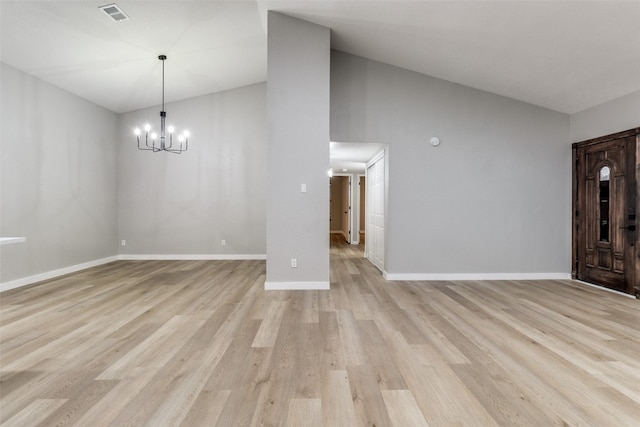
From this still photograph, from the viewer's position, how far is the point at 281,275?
4.23 m

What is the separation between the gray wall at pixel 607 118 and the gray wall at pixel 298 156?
380 cm

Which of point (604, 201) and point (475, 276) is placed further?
point (475, 276)

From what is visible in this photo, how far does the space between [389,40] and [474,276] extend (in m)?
3.60

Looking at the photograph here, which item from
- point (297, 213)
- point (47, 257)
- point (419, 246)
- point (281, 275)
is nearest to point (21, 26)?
point (47, 257)

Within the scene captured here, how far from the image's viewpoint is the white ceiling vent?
11.7 ft

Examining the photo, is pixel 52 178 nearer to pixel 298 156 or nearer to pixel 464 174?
pixel 298 156

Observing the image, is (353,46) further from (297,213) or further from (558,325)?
(558,325)

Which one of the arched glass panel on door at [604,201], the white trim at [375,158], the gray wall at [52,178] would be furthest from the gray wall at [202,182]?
the arched glass panel on door at [604,201]

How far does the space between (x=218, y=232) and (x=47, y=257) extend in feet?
9.11

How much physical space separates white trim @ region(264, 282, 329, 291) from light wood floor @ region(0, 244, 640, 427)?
127mm

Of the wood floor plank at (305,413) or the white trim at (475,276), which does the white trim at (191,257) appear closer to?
the white trim at (475,276)

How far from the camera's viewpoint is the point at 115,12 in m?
3.70

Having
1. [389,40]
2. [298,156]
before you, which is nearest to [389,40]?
[389,40]

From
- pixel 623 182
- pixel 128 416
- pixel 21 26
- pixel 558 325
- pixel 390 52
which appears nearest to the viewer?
pixel 128 416
